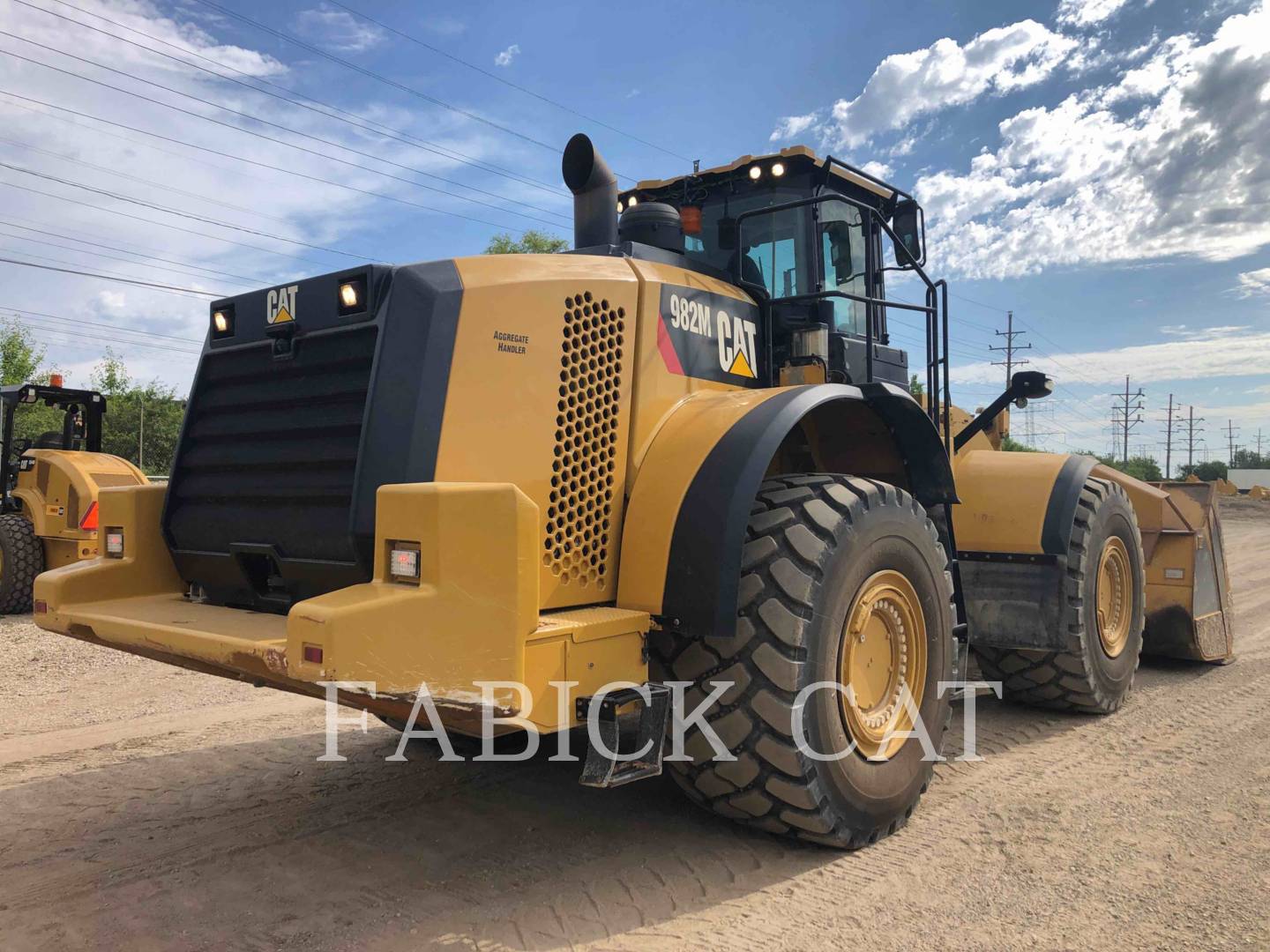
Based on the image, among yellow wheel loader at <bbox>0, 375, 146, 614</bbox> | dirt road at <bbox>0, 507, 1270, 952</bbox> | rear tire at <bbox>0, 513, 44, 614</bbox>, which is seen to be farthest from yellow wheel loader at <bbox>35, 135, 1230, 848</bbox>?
rear tire at <bbox>0, 513, 44, 614</bbox>

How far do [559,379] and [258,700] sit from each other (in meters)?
4.35

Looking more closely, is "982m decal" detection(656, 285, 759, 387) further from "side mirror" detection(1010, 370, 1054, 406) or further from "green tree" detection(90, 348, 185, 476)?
"green tree" detection(90, 348, 185, 476)

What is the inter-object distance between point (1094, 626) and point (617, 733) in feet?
12.8

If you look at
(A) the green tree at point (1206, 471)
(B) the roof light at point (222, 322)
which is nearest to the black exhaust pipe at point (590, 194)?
(B) the roof light at point (222, 322)

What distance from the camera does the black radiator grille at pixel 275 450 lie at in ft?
11.1

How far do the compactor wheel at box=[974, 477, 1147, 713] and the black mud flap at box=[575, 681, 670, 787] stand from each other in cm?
331

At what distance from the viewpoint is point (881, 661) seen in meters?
4.01

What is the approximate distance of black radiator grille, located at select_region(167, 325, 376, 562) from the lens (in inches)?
133

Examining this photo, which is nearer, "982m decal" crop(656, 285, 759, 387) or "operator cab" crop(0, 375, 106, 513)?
"982m decal" crop(656, 285, 759, 387)

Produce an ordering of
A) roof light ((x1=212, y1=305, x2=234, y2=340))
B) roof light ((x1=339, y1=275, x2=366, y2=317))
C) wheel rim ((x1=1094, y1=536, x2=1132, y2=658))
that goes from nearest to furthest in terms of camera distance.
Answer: roof light ((x1=339, y1=275, x2=366, y2=317)), roof light ((x1=212, y1=305, x2=234, y2=340)), wheel rim ((x1=1094, y1=536, x2=1132, y2=658))

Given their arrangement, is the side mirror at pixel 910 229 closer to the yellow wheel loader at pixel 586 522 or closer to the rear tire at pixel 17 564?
the yellow wheel loader at pixel 586 522

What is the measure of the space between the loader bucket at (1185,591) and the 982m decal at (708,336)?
457cm

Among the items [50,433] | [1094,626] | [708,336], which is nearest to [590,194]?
[708,336]

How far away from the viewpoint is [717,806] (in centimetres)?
354
